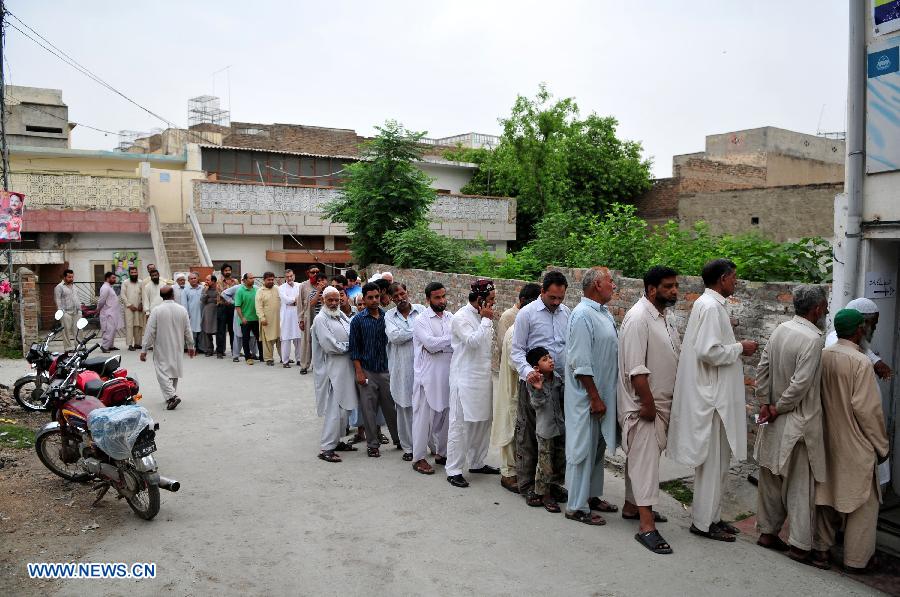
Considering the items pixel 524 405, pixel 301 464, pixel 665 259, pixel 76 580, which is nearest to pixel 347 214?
pixel 665 259

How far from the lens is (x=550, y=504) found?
18.6 feet

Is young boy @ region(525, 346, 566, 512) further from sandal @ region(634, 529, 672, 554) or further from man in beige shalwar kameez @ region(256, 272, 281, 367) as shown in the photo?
man in beige shalwar kameez @ region(256, 272, 281, 367)

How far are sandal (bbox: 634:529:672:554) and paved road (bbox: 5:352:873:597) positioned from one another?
0.19 feet

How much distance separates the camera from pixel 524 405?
5977mm

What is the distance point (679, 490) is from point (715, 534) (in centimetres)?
109

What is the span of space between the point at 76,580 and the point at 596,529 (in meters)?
3.67

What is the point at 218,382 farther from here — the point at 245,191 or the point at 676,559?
the point at 245,191

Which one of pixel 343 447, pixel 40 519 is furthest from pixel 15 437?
pixel 343 447

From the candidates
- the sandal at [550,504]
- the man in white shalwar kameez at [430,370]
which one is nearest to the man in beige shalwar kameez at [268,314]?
the man in white shalwar kameez at [430,370]

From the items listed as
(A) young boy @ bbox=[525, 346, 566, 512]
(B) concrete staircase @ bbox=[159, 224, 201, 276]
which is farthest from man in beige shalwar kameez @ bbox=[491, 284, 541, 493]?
(B) concrete staircase @ bbox=[159, 224, 201, 276]

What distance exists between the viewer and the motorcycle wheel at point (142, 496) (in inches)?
211

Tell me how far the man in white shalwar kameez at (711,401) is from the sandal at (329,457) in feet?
11.4

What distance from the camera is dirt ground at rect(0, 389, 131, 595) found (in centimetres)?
466

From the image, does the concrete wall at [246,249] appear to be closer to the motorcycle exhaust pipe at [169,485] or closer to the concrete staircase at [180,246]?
the concrete staircase at [180,246]
